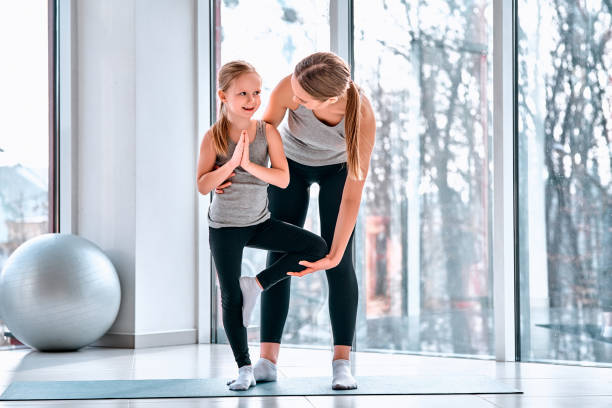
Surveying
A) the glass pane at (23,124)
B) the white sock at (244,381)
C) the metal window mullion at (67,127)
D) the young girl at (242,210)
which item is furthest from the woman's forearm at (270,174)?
the glass pane at (23,124)

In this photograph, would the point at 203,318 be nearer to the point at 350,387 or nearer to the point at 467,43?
the point at 350,387

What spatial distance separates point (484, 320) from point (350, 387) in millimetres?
1173

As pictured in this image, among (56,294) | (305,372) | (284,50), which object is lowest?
(305,372)

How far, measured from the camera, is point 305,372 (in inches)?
111

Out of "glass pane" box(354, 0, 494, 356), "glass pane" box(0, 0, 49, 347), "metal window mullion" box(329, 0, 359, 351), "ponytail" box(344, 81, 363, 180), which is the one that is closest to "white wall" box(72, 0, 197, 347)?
"glass pane" box(0, 0, 49, 347)

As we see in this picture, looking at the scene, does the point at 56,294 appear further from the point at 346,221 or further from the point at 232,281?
the point at 346,221

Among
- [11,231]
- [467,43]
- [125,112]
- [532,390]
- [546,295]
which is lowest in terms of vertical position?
[532,390]

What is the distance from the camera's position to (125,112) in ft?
11.7

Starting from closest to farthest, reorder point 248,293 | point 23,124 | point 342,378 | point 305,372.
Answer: point 248,293 < point 342,378 < point 305,372 < point 23,124

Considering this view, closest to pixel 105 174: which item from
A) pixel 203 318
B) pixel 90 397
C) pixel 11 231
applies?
pixel 11 231

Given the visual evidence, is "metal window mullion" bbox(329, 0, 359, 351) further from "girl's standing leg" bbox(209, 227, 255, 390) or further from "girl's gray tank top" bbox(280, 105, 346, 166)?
"girl's standing leg" bbox(209, 227, 255, 390)

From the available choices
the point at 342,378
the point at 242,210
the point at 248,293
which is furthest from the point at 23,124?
the point at 342,378

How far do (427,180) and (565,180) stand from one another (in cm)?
64

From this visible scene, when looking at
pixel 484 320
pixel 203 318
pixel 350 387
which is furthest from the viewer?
pixel 203 318
